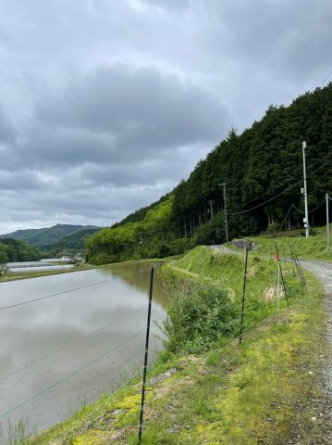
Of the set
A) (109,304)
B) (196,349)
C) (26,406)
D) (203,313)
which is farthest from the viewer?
(109,304)

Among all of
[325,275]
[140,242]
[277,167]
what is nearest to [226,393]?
[325,275]

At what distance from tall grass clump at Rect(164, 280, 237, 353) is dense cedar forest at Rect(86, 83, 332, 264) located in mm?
27050

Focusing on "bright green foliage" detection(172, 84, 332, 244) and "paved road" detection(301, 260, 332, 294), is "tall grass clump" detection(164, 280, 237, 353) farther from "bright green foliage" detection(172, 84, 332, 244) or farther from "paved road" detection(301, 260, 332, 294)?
"bright green foliage" detection(172, 84, 332, 244)

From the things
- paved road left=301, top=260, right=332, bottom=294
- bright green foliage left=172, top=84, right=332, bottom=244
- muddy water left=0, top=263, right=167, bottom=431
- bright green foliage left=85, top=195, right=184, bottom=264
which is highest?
bright green foliage left=172, top=84, right=332, bottom=244

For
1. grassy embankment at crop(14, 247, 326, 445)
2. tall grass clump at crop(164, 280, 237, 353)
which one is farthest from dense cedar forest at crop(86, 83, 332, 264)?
grassy embankment at crop(14, 247, 326, 445)

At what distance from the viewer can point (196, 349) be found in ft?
21.6

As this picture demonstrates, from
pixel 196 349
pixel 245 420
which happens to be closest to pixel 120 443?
pixel 245 420

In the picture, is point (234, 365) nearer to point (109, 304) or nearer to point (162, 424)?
point (162, 424)

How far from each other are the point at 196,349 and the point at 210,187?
48824 mm

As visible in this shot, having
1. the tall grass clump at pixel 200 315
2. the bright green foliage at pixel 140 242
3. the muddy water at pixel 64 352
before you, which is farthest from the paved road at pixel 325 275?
the bright green foliage at pixel 140 242

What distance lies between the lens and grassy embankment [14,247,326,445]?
349cm

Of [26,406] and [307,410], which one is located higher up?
[307,410]

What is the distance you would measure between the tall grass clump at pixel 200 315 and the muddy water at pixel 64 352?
1.65m

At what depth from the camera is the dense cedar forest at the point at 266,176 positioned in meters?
33.5
